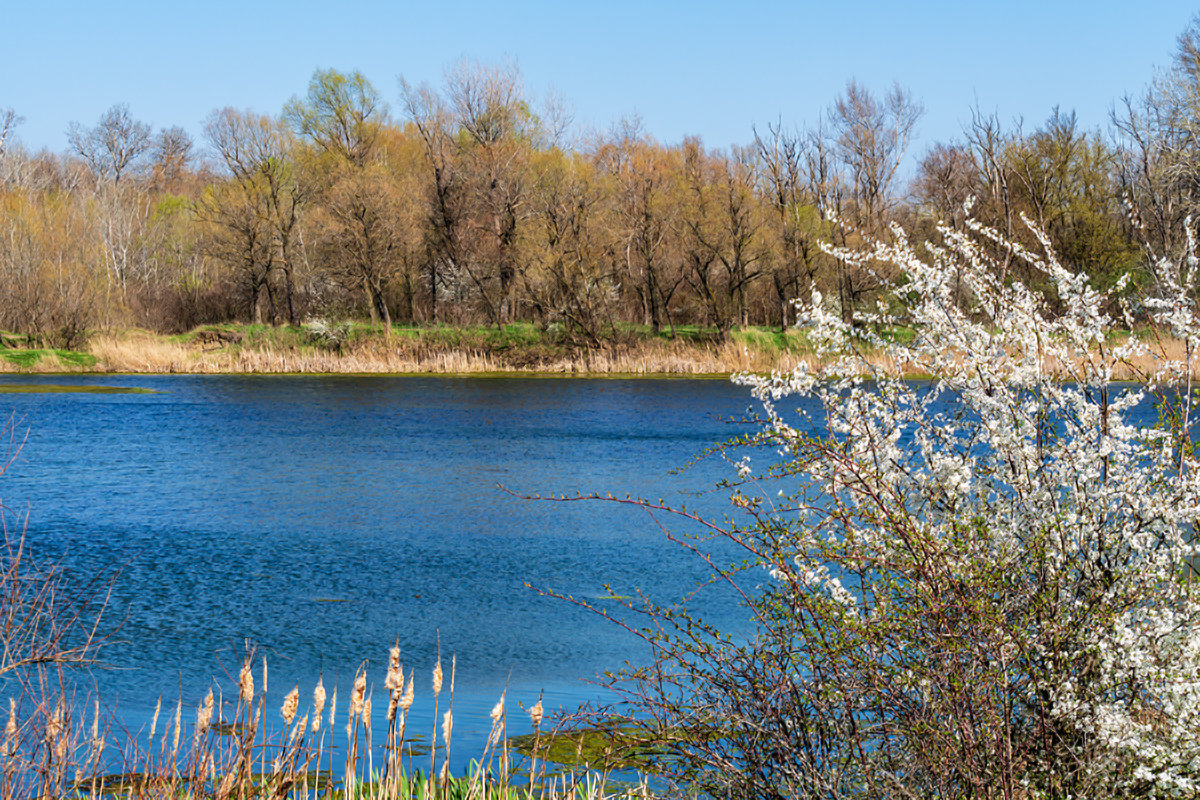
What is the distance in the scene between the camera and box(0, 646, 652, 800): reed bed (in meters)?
4.12

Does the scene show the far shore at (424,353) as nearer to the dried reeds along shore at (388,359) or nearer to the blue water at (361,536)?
the dried reeds along shore at (388,359)

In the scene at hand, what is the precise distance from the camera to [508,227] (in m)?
50.1

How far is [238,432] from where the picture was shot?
86.4 feet

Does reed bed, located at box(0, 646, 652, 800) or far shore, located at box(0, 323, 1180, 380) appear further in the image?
far shore, located at box(0, 323, 1180, 380)

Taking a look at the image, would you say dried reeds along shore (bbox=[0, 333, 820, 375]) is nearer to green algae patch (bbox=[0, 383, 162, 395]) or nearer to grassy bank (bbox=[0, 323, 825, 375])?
grassy bank (bbox=[0, 323, 825, 375])

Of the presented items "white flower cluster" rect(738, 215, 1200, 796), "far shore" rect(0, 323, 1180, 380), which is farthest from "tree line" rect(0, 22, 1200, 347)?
"white flower cluster" rect(738, 215, 1200, 796)

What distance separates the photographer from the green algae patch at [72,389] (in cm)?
3619

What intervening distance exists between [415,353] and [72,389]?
13.4 m

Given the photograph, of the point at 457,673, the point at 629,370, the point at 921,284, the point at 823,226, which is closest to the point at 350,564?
the point at 457,673

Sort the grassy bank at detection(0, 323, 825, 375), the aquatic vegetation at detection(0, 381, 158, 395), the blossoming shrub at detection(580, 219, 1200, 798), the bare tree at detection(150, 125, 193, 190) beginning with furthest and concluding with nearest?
the bare tree at detection(150, 125, 193, 190) < the grassy bank at detection(0, 323, 825, 375) < the aquatic vegetation at detection(0, 381, 158, 395) < the blossoming shrub at detection(580, 219, 1200, 798)

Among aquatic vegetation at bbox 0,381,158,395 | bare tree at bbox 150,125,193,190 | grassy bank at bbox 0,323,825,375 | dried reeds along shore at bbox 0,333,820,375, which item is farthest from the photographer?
bare tree at bbox 150,125,193,190

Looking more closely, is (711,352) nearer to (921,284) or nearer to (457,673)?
(457,673)

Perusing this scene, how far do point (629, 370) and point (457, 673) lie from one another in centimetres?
3516

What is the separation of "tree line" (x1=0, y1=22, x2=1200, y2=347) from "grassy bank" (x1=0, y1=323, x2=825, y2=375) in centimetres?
106
